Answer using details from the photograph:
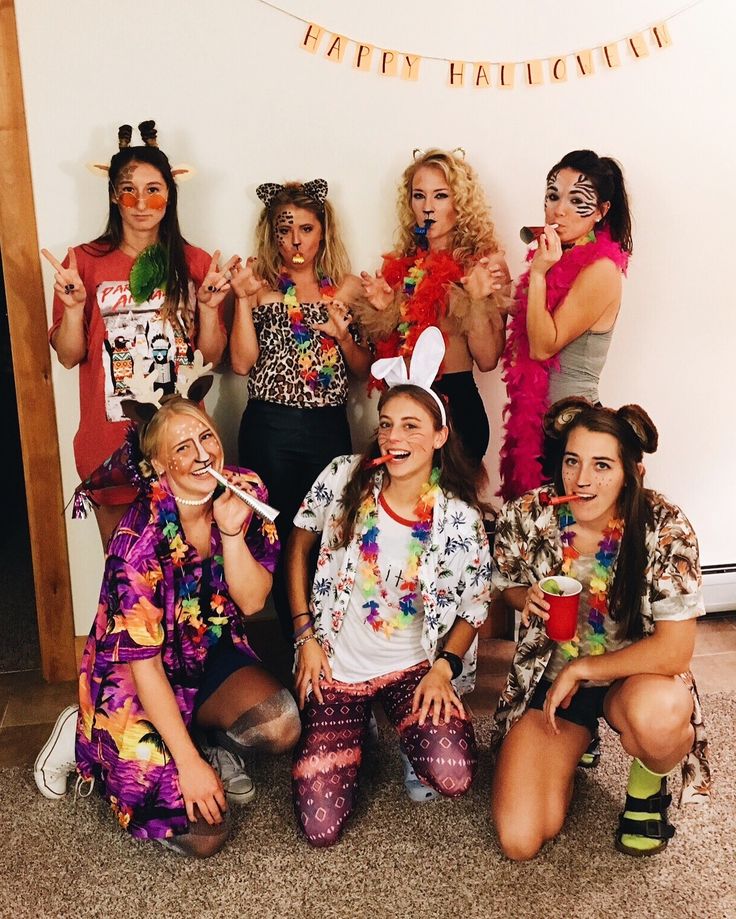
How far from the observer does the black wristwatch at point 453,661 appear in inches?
76.7

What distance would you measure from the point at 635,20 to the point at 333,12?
85 centimetres

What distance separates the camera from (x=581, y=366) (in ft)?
7.20

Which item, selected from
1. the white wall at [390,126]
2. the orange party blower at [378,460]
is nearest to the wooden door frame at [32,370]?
the white wall at [390,126]

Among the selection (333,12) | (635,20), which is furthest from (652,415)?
(333,12)

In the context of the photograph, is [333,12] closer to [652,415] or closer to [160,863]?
[652,415]

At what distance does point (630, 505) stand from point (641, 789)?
1.93ft

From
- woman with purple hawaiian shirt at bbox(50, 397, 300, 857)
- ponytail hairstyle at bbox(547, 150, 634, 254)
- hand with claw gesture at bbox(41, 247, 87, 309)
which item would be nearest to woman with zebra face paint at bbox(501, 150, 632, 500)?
ponytail hairstyle at bbox(547, 150, 634, 254)

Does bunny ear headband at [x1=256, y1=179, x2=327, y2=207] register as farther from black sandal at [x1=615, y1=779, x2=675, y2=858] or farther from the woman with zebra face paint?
black sandal at [x1=615, y1=779, x2=675, y2=858]

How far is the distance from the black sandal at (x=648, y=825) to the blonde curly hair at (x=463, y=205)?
134cm

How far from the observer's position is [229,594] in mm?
1931

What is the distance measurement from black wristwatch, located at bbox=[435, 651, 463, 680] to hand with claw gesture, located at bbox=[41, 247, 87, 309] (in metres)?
1.20

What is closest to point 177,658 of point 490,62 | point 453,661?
point 453,661

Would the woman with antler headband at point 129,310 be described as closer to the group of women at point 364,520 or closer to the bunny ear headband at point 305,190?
the group of women at point 364,520

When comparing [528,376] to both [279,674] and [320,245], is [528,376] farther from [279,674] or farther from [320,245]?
[279,674]
